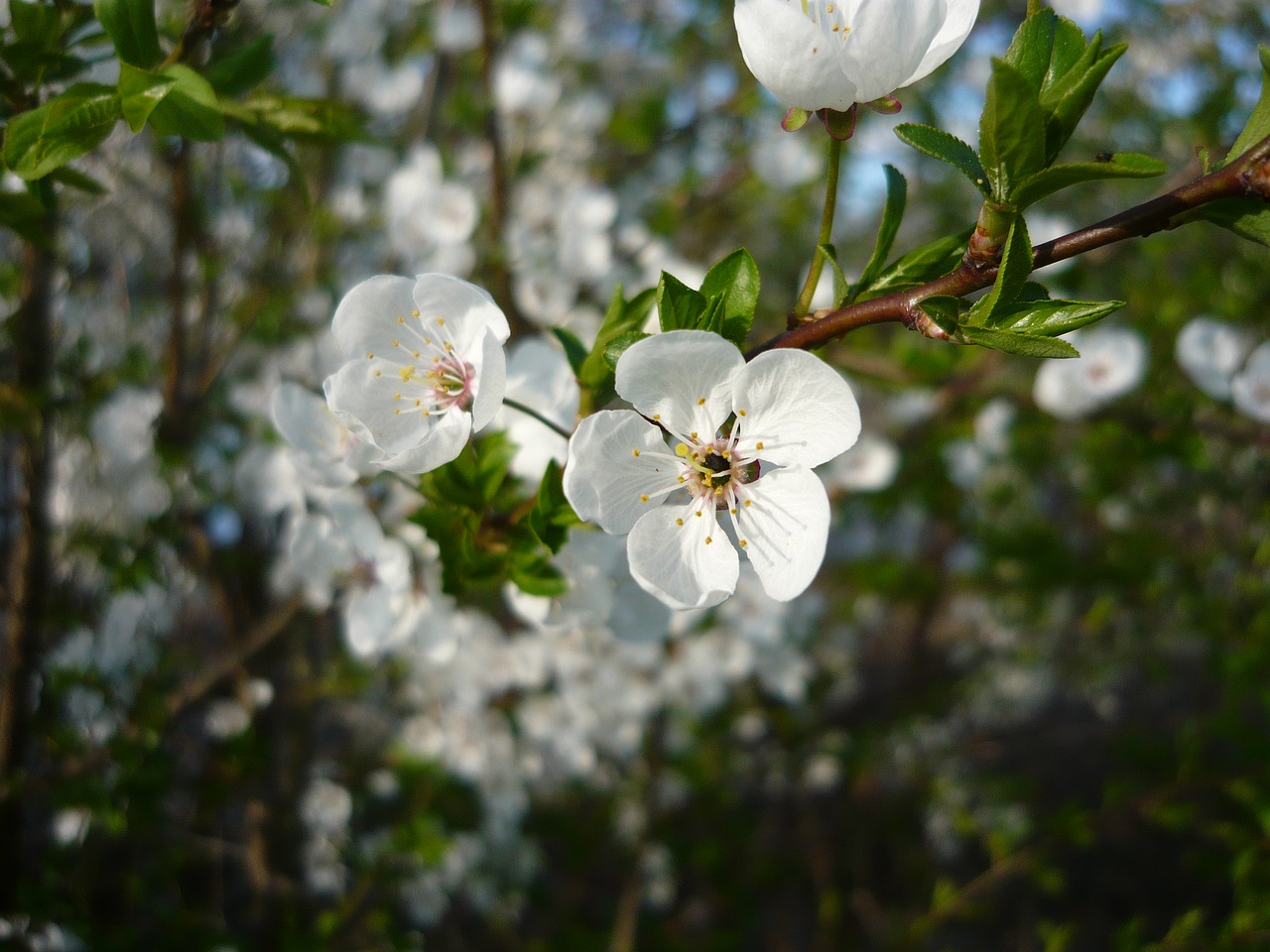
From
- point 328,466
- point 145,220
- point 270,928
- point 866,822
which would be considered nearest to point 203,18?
point 328,466

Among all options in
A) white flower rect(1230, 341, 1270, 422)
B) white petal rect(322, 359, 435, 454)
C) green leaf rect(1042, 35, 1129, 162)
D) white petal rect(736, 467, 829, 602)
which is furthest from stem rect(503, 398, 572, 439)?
white flower rect(1230, 341, 1270, 422)

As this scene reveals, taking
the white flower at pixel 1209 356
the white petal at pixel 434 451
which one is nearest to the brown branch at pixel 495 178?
the white petal at pixel 434 451

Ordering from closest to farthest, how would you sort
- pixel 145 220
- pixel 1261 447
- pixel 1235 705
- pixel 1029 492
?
pixel 1261 447, pixel 1235 705, pixel 145 220, pixel 1029 492

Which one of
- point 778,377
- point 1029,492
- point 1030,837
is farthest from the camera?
point 1029,492

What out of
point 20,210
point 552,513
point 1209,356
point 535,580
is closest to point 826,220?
point 552,513

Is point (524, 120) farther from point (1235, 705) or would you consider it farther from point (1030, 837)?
point (1030, 837)

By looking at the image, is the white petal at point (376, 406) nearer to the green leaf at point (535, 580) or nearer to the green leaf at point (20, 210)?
the green leaf at point (535, 580)

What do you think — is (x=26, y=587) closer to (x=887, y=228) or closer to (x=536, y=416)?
(x=536, y=416)
